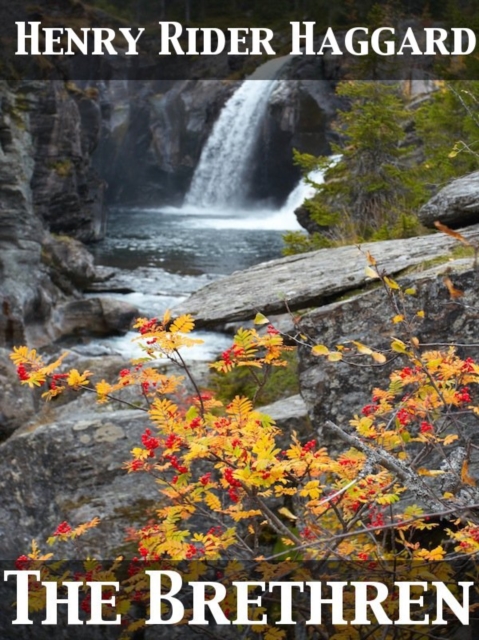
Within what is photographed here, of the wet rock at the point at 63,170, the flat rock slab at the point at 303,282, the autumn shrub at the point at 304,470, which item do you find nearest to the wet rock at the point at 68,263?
the wet rock at the point at 63,170

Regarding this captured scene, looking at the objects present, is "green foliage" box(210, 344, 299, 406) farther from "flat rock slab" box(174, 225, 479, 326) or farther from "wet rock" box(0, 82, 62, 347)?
"wet rock" box(0, 82, 62, 347)

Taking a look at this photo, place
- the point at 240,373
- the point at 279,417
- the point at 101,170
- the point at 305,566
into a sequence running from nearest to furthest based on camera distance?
the point at 305,566 < the point at 279,417 < the point at 240,373 < the point at 101,170

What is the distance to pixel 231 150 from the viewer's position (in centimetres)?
3678

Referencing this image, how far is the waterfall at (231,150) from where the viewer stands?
119ft

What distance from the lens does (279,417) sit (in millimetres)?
6043

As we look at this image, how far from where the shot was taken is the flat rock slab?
5.61 metres

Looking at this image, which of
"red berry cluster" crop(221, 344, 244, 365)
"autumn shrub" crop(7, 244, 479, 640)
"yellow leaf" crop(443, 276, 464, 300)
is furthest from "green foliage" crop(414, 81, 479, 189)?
"yellow leaf" crop(443, 276, 464, 300)

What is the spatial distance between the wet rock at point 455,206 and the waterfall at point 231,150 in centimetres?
2999

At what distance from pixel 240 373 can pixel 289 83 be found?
3103cm

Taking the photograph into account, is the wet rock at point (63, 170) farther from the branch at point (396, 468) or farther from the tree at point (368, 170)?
the branch at point (396, 468)

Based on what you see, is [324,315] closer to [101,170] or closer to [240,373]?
[240,373]

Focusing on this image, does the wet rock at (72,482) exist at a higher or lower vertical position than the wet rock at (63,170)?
lower

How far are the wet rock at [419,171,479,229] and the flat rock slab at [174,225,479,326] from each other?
0.15 metres

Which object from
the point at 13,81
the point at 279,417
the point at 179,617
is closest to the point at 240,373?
the point at 279,417
